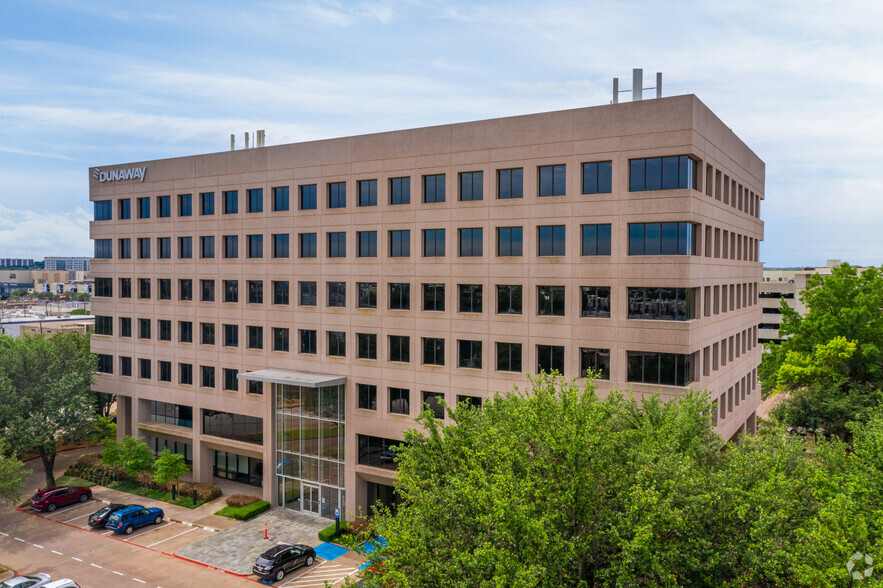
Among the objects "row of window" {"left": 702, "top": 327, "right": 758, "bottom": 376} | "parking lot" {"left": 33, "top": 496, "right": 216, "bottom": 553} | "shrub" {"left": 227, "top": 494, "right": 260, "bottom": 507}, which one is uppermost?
"row of window" {"left": 702, "top": 327, "right": 758, "bottom": 376}

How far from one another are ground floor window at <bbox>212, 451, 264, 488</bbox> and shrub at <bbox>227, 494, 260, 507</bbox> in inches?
110

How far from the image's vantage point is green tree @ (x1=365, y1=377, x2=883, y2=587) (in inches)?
692

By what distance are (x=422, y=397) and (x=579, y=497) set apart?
2236cm

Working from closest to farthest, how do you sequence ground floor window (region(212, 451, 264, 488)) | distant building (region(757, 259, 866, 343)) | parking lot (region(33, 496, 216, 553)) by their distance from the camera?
1. parking lot (region(33, 496, 216, 553))
2. ground floor window (region(212, 451, 264, 488))
3. distant building (region(757, 259, 866, 343))

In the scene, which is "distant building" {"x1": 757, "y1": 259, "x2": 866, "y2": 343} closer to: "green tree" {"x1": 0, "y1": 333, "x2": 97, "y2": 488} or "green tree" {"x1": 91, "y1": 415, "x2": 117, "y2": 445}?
"green tree" {"x1": 91, "y1": 415, "x2": 117, "y2": 445}

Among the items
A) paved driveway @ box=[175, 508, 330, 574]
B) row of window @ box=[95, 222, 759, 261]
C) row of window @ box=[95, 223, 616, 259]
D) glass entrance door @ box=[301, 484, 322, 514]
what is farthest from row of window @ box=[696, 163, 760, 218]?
paved driveway @ box=[175, 508, 330, 574]

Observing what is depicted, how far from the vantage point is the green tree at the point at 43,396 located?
46.8m

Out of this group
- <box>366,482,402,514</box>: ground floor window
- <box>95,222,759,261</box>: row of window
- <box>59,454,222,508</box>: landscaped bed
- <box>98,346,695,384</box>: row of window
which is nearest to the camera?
<box>98,346,695,384</box>: row of window

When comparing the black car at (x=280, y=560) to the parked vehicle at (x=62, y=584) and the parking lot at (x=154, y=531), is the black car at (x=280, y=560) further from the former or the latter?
the parked vehicle at (x=62, y=584)

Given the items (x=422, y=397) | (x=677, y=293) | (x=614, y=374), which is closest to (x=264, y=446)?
(x=422, y=397)

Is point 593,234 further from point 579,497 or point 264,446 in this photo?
point 264,446

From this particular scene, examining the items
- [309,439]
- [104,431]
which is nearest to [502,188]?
[309,439]

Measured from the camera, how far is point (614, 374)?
114ft

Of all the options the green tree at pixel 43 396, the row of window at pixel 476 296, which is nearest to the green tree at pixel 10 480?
the green tree at pixel 43 396
